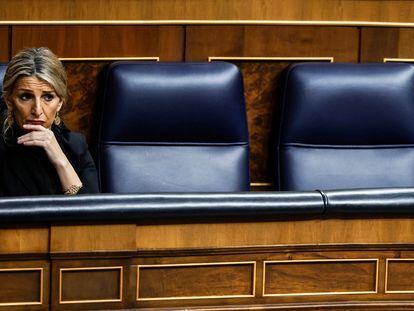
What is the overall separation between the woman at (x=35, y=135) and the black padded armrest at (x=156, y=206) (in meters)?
0.15

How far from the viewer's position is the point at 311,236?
75 cm

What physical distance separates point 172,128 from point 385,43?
0.26 m

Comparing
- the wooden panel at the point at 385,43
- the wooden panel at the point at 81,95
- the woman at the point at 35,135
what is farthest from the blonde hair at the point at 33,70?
the wooden panel at the point at 385,43

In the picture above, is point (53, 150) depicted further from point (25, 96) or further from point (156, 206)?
point (156, 206)

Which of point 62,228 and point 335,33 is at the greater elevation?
point 335,33

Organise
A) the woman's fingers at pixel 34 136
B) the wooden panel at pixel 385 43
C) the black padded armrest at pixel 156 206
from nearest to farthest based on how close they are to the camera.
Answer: the black padded armrest at pixel 156 206 → the woman's fingers at pixel 34 136 → the wooden panel at pixel 385 43


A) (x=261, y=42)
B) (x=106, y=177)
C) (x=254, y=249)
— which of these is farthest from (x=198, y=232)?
(x=261, y=42)

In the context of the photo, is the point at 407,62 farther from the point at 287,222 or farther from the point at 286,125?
the point at 287,222

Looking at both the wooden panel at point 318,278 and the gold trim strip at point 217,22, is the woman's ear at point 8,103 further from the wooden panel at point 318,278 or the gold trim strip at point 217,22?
the wooden panel at point 318,278

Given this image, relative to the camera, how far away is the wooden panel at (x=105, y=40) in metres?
1.01

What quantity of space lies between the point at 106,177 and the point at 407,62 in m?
0.35

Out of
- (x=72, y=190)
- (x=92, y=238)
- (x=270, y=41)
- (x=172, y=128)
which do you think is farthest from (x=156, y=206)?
(x=270, y=41)

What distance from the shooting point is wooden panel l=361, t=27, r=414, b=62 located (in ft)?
3.53

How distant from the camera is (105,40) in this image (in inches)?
40.1
